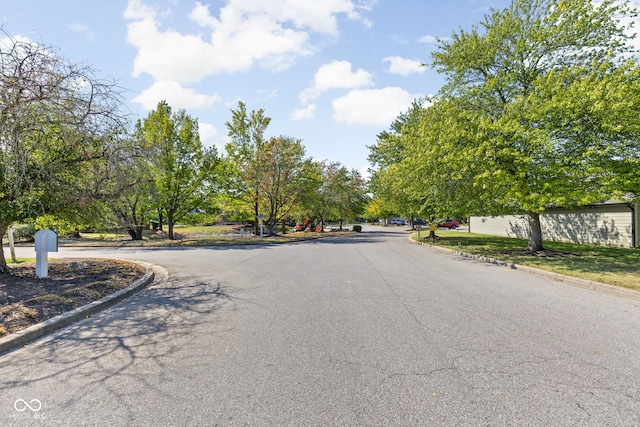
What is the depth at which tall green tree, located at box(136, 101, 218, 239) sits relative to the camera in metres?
25.4

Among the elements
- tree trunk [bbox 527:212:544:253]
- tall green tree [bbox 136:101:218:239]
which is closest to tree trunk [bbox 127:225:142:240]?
tall green tree [bbox 136:101:218:239]

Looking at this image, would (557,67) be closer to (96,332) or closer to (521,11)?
(521,11)

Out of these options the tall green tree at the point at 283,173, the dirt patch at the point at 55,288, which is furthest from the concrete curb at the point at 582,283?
the tall green tree at the point at 283,173

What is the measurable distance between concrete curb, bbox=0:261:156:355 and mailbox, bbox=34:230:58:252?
2029 mm

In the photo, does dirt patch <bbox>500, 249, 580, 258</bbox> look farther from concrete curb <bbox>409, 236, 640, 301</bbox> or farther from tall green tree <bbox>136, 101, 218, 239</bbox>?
tall green tree <bbox>136, 101, 218, 239</bbox>

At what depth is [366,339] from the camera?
4746mm

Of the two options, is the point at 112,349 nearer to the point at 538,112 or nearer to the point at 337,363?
the point at 337,363

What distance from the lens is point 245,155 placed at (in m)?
31.1

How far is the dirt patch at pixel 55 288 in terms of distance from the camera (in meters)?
5.51

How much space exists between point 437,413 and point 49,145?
8.83m

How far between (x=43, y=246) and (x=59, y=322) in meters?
3.62

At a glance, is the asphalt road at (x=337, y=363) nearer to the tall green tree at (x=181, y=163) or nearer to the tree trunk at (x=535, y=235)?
the tree trunk at (x=535, y=235)

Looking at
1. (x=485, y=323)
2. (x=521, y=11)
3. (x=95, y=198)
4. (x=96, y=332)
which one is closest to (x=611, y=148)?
(x=521, y=11)

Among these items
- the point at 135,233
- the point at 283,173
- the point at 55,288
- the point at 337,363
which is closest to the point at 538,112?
the point at 337,363
